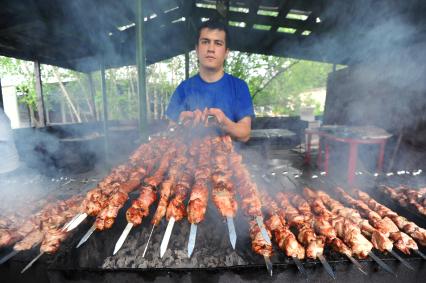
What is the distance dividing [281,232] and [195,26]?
8083 mm

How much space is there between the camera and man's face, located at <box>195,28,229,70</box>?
376cm

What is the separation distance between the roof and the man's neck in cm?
294

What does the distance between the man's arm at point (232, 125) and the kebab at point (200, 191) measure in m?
0.37

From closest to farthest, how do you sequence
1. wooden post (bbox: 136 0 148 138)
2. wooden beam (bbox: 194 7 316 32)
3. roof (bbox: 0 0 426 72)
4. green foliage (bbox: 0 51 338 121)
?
wooden post (bbox: 136 0 148 138), roof (bbox: 0 0 426 72), wooden beam (bbox: 194 7 316 32), green foliage (bbox: 0 51 338 121)

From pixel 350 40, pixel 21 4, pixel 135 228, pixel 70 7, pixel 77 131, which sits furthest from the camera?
pixel 77 131

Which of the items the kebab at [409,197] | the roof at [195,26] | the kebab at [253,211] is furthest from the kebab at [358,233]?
the roof at [195,26]

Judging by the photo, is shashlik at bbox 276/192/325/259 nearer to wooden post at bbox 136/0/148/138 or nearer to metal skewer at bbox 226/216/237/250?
metal skewer at bbox 226/216/237/250

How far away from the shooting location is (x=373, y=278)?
1.70 m

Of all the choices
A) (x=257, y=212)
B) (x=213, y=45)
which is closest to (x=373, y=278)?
(x=257, y=212)

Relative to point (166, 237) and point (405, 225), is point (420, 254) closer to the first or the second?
point (405, 225)

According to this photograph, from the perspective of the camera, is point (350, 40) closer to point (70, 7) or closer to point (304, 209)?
point (304, 209)

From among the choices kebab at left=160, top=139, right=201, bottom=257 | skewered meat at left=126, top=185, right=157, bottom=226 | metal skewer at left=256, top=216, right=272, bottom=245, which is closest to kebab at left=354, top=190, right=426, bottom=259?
metal skewer at left=256, top=216, right=272, bottom=245

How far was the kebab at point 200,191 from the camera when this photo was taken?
5.67 ft

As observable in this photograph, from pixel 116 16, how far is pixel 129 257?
6537mm
